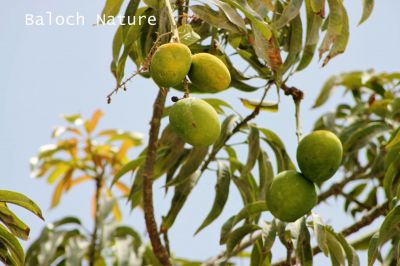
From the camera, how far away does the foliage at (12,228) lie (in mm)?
1280

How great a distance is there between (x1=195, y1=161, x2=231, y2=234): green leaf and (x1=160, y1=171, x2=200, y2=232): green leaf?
65 mm

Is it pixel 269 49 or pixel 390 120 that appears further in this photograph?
pixel 390 120

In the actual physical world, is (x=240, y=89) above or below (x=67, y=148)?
above

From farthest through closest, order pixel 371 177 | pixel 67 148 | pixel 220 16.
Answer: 1. pixel 67 148
2. pixel 371 177
3. pixel 220 16

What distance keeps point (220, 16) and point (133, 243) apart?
35.0 inches

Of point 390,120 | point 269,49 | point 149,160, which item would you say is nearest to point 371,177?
point 390,120

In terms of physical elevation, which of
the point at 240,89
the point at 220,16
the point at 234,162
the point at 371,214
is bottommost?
the point at 371,214

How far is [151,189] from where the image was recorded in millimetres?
1604

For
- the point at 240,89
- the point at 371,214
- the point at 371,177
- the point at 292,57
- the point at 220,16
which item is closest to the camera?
the point at 220,16

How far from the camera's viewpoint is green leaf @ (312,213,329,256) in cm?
130

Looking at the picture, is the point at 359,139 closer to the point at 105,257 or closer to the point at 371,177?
the point at 371,177

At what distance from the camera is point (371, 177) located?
2262 millimetres

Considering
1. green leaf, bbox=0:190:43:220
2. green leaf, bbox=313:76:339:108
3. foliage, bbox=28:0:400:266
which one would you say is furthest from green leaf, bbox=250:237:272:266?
green leaf, bbox=313:76:339:108

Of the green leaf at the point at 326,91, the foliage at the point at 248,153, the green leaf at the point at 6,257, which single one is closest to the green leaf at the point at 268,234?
the foliage at the point at 248,153
